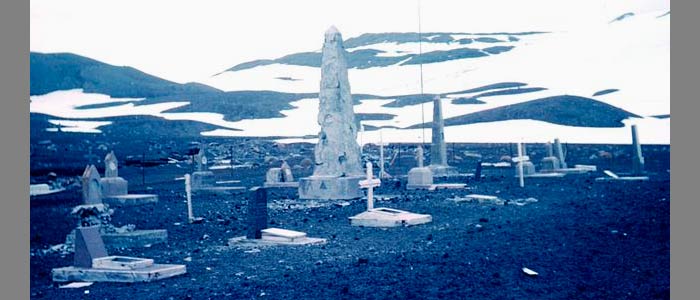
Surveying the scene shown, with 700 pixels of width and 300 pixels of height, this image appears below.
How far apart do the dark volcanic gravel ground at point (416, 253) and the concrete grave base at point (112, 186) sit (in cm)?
124

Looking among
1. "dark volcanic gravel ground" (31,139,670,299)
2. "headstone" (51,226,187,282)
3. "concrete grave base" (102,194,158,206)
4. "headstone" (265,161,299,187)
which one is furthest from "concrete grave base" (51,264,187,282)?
"headstone" (265,161,299,187)

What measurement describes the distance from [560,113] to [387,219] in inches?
1020

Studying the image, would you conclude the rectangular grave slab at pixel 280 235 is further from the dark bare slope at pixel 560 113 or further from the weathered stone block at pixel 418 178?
the dark bare slope at pixel 560 113

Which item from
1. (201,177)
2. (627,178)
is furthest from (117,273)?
(627,178)

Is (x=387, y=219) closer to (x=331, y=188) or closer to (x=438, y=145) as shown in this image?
(x=331, y=188)

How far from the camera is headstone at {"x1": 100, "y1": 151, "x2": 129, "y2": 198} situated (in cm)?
1545

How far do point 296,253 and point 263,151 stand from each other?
20947 mm

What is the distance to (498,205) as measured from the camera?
13.9 meters

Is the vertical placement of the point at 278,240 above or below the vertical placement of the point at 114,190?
below

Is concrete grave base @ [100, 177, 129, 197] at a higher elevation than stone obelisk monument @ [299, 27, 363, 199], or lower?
lower

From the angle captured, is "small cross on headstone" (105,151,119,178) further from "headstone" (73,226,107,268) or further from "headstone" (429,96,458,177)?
"headstone" (429,96,458,177)

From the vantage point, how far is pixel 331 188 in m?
15.5

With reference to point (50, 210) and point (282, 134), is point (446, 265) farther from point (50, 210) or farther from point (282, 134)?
point (282, 134)

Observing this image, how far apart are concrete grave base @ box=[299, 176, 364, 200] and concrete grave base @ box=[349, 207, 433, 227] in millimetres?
3885
